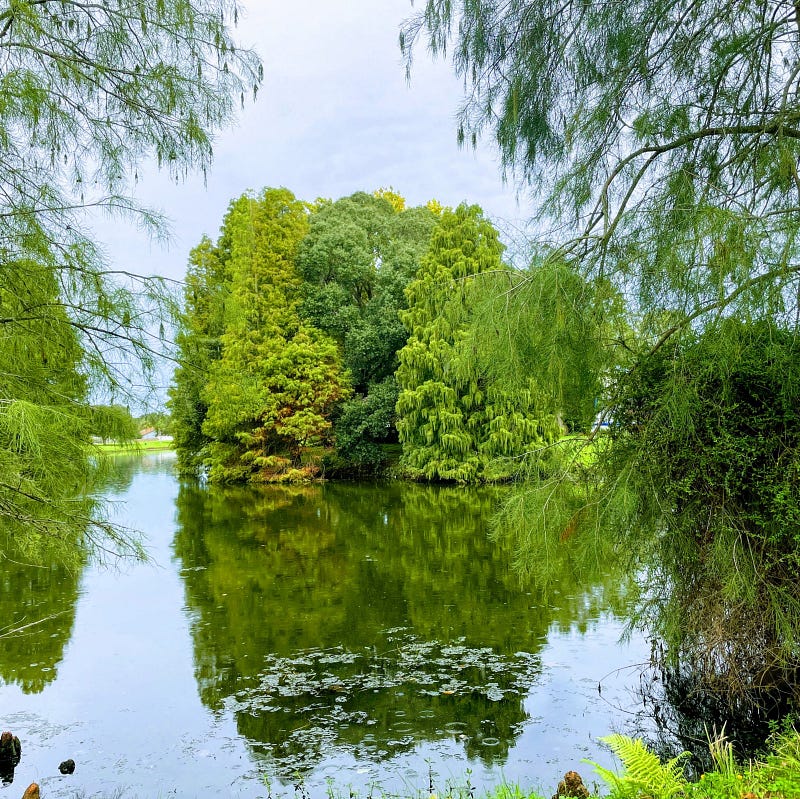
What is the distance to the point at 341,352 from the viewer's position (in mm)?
21453

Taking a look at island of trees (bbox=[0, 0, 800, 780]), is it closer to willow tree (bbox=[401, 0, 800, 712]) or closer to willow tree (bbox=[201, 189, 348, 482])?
willow tree (bbox=[401, 0, 800, 712])

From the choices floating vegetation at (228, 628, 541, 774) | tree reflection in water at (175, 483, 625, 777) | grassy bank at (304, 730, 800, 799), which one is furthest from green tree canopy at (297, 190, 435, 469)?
grassy bank at (304, 730, 800, 799)

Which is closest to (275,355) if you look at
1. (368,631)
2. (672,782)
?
(368,631)

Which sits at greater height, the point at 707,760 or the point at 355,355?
the point at 355,355

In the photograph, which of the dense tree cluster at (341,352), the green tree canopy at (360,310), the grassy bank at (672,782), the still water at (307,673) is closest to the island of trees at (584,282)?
the still water at (307,673)

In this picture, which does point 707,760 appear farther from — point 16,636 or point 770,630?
point 16,636

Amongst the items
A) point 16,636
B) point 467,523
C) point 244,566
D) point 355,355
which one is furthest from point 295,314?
point 16,636

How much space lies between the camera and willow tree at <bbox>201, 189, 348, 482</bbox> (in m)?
20.1

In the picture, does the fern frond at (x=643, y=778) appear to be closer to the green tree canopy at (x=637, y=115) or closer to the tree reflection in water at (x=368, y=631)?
the tree reflection in water at (x=368, y=631)

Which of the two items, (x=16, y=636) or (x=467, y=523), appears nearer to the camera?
(x=16, y=636)

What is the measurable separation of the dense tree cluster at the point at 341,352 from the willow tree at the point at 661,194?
1304 centimetres

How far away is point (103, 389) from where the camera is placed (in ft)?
11.6

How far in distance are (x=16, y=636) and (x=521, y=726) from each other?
444 centimetres

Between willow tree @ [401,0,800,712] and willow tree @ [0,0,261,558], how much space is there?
50.5 inches
